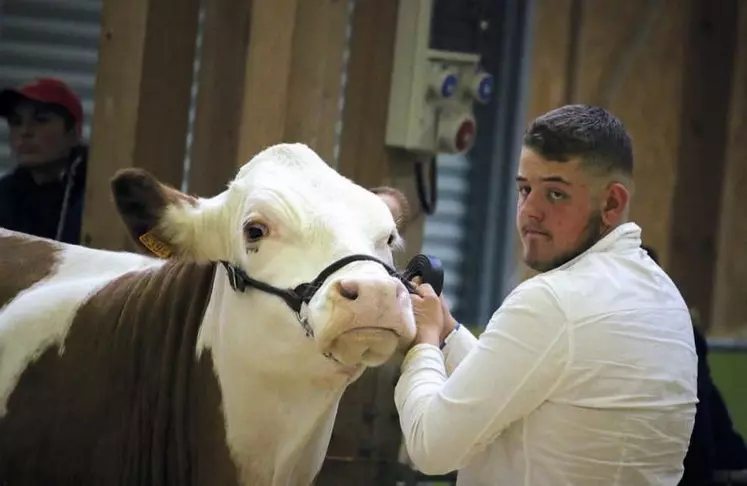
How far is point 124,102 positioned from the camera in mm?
3303

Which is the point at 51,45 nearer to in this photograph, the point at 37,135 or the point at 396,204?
the point at 37,135

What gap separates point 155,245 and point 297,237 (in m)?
0.34

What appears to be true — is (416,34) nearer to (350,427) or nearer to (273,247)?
(350,427)

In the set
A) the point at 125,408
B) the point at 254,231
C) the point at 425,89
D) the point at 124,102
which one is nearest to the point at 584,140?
the point at 254,231

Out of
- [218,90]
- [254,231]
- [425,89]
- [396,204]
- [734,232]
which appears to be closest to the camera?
[254,231]

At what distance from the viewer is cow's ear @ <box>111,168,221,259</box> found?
2074mm

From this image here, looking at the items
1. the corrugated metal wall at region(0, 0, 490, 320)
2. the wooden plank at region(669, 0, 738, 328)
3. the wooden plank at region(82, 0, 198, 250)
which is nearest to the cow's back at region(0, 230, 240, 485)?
the wooden plank at region(82, 0, 198, 250)

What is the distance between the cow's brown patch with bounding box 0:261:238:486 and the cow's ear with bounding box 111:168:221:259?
0.15 m

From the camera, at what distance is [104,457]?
82.7 inches

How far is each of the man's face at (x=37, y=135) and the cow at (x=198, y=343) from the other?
1.22 m

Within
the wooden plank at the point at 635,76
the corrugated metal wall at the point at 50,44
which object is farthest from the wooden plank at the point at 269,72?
the corrugated metal wall at the point at 50,44

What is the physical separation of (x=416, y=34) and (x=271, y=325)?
1.69 metres

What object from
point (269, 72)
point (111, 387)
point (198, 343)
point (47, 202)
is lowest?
point (111, 387)

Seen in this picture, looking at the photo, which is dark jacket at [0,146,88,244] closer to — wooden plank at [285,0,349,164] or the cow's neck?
wooden plank at [285,0,349,164]
